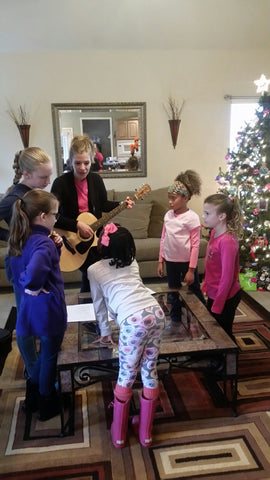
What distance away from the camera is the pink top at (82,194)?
2201 mm

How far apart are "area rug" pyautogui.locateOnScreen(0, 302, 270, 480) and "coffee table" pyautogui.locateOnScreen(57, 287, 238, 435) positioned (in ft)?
0.30

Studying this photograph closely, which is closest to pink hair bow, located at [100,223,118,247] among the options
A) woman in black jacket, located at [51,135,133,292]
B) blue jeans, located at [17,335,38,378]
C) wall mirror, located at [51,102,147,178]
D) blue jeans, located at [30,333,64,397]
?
blue jeans, located at [30,333,64,397]

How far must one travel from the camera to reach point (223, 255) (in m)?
1.81

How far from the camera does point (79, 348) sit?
1625 millimetres

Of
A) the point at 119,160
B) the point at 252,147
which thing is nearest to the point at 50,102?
the point at 119,160

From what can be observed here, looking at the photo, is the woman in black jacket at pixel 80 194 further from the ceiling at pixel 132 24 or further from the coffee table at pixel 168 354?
the ceiling at pixel 132 24

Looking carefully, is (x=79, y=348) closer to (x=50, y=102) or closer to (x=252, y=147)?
(x=252, y=147)

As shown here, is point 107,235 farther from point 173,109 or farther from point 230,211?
point 173,109

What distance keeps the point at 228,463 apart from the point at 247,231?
2357 millimetres

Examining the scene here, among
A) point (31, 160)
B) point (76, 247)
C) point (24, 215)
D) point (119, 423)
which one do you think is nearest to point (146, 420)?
point (119, 423)

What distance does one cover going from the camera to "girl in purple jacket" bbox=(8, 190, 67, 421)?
4.74 feet

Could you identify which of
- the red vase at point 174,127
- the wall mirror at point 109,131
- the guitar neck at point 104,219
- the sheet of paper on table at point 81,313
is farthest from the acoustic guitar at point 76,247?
the red vase at point 174,127

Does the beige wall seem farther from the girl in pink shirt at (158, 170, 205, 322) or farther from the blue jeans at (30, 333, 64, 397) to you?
the blue jeans at (30, 333, 64, 397)

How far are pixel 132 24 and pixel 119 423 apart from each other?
3623 millimetres
